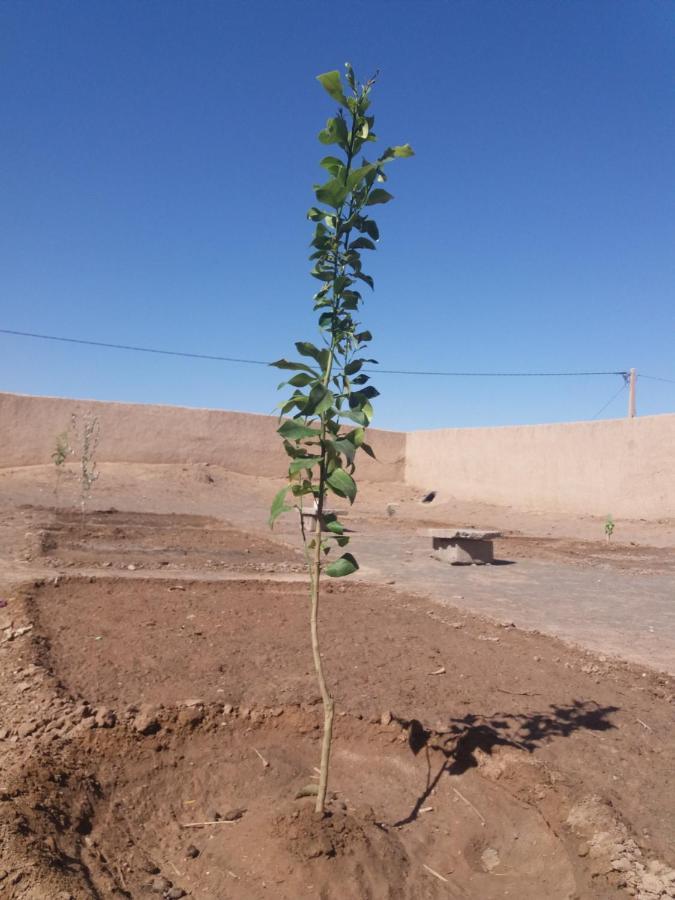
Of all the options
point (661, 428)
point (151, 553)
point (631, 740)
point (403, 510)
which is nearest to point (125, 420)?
point (403, 510)

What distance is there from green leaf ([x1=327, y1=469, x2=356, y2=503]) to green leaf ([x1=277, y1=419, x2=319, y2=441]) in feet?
0.52

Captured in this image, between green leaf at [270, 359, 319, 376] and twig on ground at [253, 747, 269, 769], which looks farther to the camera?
twig on ground at [253, 747, 269, 769]

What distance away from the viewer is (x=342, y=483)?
221 cm

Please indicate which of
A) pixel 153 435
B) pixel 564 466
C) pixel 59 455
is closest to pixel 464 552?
pixel 59 455

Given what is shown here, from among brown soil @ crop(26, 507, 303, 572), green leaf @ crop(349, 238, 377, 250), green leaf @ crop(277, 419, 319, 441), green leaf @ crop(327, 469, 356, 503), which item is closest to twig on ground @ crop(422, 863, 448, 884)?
green leaf @ crop(327, 469, 356, 503)

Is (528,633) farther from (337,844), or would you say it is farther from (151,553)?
(151,553)

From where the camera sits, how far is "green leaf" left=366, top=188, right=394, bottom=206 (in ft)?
7.61

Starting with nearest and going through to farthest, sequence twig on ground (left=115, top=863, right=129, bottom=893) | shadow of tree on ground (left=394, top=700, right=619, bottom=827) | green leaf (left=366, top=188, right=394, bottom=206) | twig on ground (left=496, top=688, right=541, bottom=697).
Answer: twig on ground (left=115, top=863, right=129, bottom=893) < green leaf (left=366, top=188, right=394, bottom=206) < shadow of tree on ground (left=394, top=700, right=619, bottom=827) < twig on ground (left=496, top=688, right=541, bottom=697)

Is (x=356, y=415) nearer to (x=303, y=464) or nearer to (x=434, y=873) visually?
(x=303, y=464)

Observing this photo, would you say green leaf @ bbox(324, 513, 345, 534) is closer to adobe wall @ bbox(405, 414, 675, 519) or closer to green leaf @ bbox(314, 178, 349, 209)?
green leaf @ bbox(314, 178, 349, 209)

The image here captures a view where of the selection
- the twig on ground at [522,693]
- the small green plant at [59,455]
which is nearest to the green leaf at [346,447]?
the twig on ground at [522,693]

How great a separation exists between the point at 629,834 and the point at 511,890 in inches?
19.3

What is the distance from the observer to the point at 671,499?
54.5ft

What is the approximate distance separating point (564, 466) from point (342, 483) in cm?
1878
